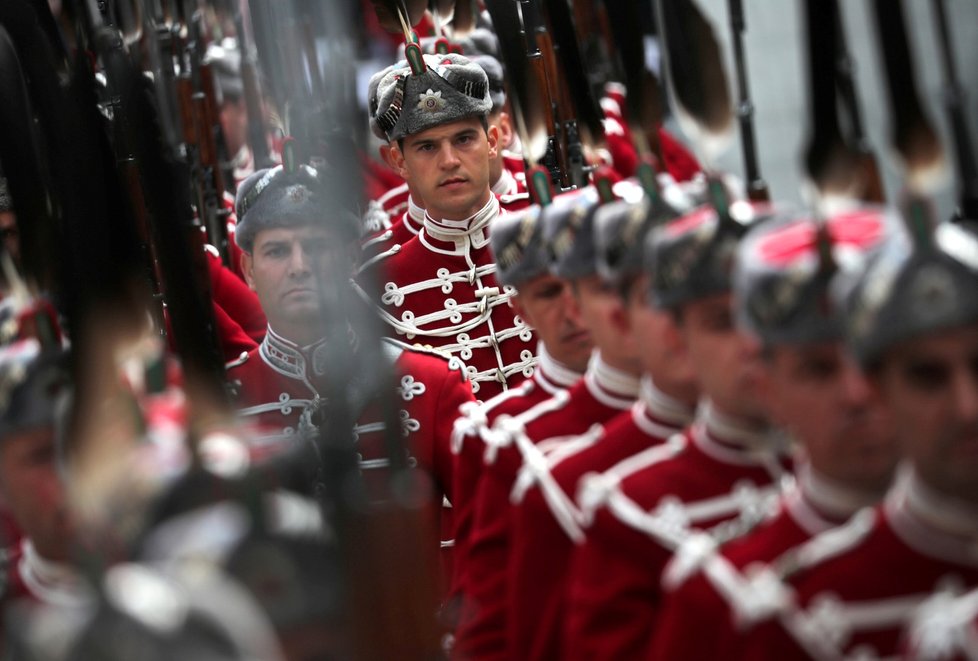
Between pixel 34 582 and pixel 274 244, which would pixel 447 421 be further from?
pixel 34 582

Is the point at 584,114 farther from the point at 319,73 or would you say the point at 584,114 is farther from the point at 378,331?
the point at 378,331

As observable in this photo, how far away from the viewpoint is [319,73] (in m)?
3.68

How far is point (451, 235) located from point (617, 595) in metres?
2.73

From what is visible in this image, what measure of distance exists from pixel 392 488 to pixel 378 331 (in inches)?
11.7

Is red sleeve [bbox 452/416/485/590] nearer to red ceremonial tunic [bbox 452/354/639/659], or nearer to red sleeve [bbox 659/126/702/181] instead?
red ceremonial tunic [bbox 452/354/639/659]

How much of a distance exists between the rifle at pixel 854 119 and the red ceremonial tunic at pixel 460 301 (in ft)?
6.76

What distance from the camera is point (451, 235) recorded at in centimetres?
581

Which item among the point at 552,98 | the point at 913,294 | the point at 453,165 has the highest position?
the point at 552,98

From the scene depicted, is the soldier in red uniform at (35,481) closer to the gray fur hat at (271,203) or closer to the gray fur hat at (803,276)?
the gray fur hat at (803,276)

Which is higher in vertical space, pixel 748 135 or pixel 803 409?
pixel 748 135

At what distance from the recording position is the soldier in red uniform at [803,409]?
2.74 m

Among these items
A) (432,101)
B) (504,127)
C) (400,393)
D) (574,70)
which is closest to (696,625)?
(400,393)

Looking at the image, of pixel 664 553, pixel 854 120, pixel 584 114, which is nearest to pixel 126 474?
pixel 664 553

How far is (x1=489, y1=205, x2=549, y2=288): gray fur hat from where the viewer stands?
13.1 ft
